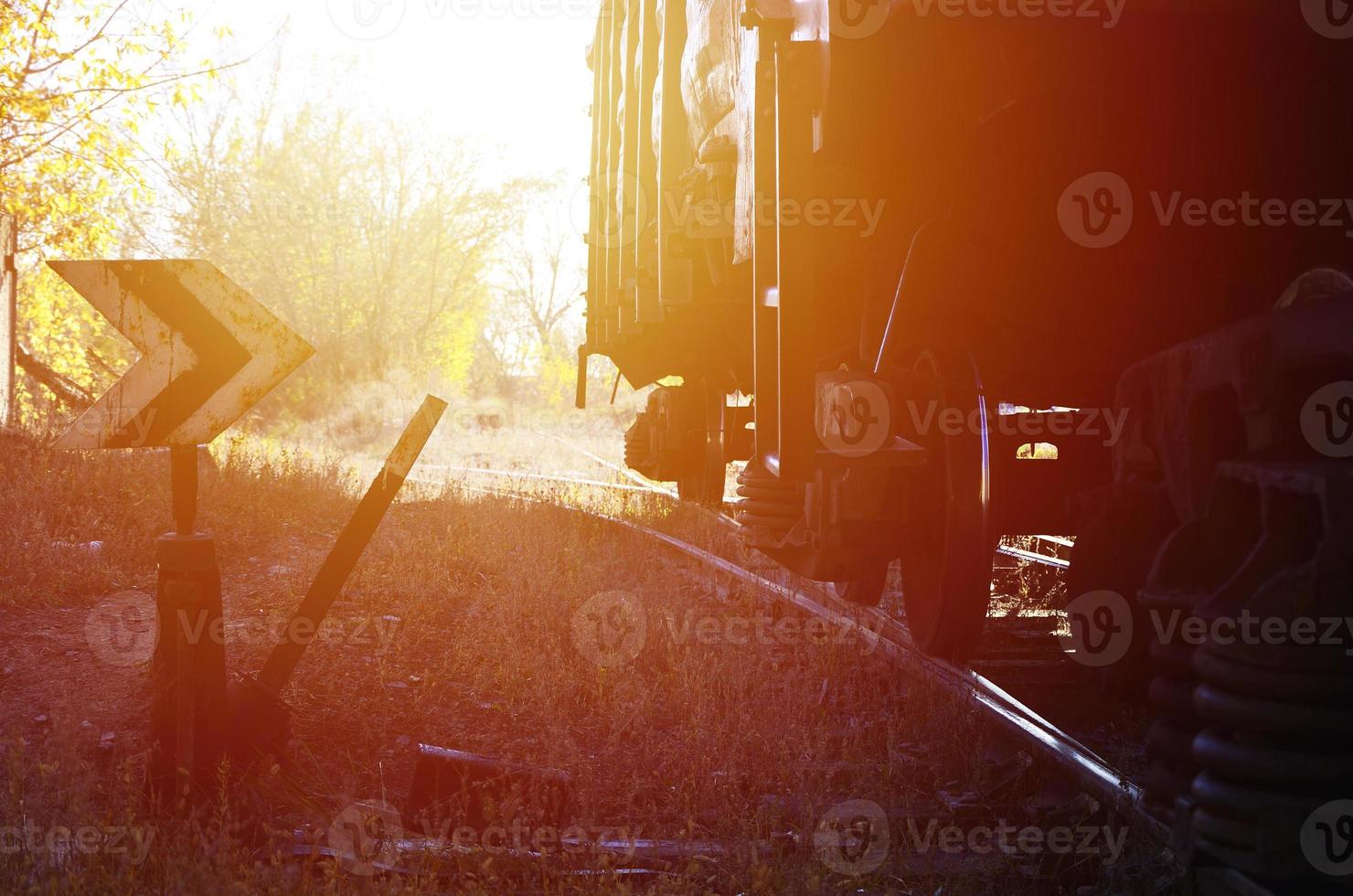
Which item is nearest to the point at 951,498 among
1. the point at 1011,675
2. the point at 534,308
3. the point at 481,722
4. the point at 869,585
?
the point at 869,585

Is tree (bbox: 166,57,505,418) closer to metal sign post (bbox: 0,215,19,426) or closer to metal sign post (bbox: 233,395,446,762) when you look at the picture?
metal sign post (bbox: 0,215,19,426)

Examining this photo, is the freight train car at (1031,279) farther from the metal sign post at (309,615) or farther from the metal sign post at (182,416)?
the metal sign post at (182,416)

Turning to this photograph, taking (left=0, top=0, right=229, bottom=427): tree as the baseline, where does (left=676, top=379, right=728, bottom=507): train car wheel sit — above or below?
below

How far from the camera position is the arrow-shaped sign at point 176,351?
3244 millimetres

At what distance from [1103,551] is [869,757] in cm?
150

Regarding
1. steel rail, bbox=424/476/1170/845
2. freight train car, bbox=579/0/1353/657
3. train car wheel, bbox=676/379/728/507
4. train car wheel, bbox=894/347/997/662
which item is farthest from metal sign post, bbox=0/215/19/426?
train car wheel, bbox=894/347/997/662

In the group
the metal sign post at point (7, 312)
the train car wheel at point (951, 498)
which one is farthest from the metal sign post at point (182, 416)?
the metal sign post at point (7, 312)

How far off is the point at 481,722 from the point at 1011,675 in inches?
91.1

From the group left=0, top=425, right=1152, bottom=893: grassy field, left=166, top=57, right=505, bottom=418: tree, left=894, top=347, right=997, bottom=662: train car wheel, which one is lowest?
left=0, top=425, right=1152, bottom=893: grassy field

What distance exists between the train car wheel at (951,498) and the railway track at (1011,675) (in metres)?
0.21

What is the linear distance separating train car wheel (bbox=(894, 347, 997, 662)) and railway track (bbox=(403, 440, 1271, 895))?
213 millimetres

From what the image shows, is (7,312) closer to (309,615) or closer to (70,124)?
(70,124)

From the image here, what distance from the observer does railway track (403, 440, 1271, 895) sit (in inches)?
119

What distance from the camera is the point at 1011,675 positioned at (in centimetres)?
466
